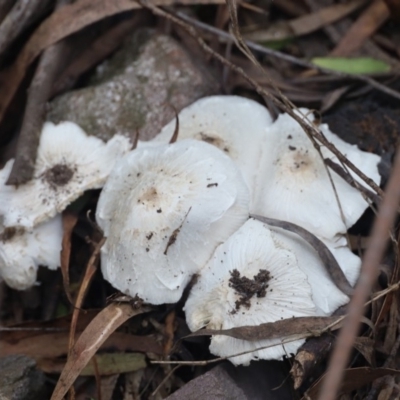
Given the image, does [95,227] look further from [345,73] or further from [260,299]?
[345,73]

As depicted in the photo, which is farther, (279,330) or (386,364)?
(386,364)

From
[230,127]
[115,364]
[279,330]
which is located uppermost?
[230,127]

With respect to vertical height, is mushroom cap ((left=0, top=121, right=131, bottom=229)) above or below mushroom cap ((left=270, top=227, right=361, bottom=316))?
above

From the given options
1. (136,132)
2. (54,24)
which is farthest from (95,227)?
(54,24)

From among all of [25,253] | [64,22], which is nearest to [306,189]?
[25,253]

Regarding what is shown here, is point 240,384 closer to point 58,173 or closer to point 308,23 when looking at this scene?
point 58,173

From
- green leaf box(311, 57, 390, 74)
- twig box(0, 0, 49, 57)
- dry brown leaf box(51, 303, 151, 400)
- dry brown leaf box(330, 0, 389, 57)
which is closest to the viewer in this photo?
dry brown leaf box(51, 303, 151, 400)

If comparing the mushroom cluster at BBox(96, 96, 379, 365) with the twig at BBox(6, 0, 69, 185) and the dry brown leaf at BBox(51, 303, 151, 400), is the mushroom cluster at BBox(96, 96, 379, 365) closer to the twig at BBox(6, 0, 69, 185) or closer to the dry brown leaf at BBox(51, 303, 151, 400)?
the dry brown leaf at BBox(51, 303, 151, 400)

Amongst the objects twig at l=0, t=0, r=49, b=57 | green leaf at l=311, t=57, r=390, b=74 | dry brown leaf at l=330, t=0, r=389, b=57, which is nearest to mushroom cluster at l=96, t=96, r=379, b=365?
green leaf at l=311, t=57, r=390, b=74
